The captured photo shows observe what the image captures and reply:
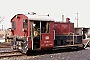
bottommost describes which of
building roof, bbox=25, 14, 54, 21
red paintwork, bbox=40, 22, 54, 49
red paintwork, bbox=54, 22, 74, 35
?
red paintwork, bbox=40, 22, 54, 49

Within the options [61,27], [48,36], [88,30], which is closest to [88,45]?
[88,30]

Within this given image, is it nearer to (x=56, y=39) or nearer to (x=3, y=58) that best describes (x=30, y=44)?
(x=3, y=58)

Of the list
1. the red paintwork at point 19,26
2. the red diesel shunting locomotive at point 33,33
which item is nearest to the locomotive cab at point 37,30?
the red diesel shunting locomotive at point 33,33

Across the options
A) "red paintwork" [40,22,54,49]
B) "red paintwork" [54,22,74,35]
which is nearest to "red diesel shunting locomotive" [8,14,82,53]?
"red paintwork" [40,22,54,49]

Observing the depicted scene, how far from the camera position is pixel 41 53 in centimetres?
1343

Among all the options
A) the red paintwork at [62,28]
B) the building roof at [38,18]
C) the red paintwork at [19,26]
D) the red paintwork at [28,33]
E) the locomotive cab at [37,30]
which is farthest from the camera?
the red paintwork at [62,28]

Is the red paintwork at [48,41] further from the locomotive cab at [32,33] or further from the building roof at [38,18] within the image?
the building roof at [38,18]

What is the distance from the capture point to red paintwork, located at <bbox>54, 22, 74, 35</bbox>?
51.1ft

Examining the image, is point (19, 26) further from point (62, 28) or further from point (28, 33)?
point (62, 28)

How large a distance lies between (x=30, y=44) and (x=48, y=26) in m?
2.05

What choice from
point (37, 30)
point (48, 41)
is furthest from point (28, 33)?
point (48, 41)

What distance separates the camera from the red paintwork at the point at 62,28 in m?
15.6

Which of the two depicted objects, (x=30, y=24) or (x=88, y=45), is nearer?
(x=30, y=24)

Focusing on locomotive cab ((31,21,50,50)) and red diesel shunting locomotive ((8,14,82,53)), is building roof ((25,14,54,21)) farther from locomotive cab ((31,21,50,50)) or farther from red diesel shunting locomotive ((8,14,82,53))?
locomotive cab ((31,21,50,50))
